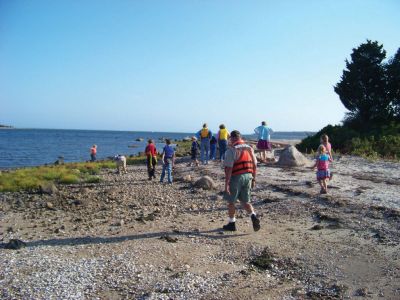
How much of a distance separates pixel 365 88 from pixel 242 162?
30.3 metres

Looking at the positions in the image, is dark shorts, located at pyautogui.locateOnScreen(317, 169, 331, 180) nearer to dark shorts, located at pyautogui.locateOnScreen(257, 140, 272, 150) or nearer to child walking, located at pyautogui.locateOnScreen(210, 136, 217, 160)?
dark shorts, located at pyautogui.locateOnScreen(257, 140, 272, 150)

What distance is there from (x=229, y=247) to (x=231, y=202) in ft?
3.72

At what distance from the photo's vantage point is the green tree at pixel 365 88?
34.0 meters

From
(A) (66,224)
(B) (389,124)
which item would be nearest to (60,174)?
(A) (66,224)

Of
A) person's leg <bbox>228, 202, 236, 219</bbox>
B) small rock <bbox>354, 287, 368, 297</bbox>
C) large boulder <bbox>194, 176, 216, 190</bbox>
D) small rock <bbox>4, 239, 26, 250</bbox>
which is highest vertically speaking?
person's leg <bbox>228, 202, 236, 219</bbox>

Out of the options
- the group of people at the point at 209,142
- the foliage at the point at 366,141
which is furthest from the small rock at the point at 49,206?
the foliage at the point at 366,141

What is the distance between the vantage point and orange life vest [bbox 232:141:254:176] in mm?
8734

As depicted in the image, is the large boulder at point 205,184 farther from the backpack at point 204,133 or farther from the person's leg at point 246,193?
the backpack at point 204,133

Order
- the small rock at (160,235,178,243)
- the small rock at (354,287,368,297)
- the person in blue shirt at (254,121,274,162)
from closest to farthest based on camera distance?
the small rock at (354,287,368,297)
the small rock at (160,235,178,243)
the person in blue shirt at (254,121,274,162)

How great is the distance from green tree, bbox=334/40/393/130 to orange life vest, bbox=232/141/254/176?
2751 cm

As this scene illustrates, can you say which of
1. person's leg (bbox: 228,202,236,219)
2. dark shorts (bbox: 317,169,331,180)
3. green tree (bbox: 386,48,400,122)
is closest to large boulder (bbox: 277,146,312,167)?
dark shorts (bbox: 317,169,331,180)

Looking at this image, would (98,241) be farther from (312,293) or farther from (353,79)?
(353,79)

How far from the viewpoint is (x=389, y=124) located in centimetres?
3145

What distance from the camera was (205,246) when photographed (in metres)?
8.17
